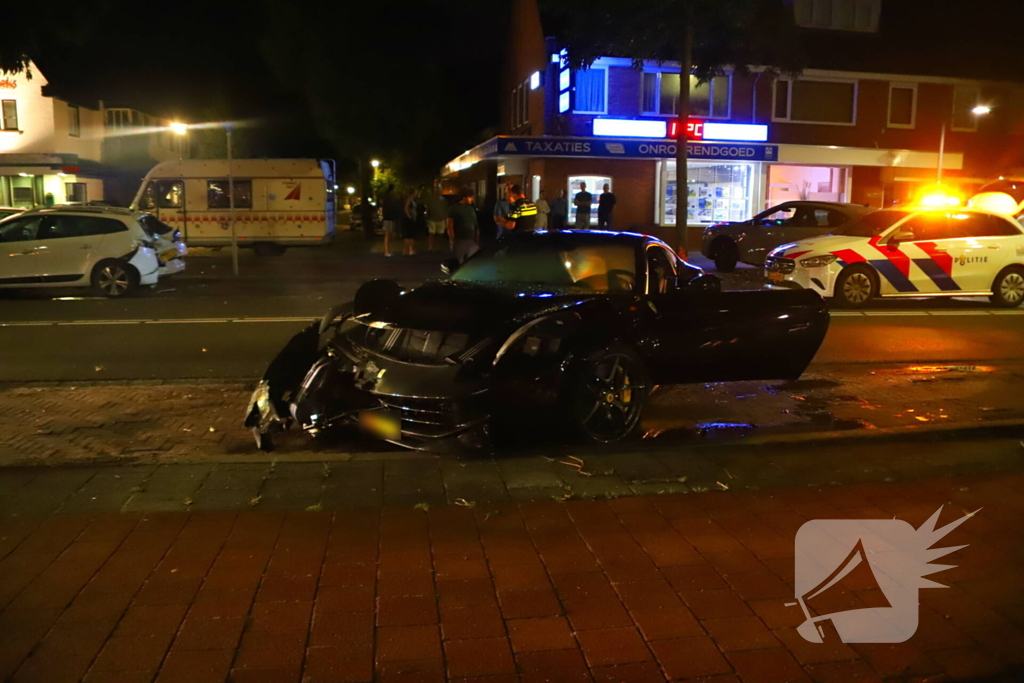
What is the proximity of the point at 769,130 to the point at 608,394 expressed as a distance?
2342 cm

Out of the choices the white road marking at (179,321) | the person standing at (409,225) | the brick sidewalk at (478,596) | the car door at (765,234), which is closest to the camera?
the brick sidewalk at (478,596)

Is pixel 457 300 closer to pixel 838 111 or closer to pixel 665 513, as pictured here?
pixel 665 513

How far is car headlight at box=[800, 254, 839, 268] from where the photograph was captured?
13609 millimetres

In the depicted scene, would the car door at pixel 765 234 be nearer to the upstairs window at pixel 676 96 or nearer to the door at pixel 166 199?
the upstairs window at pixel 676 96

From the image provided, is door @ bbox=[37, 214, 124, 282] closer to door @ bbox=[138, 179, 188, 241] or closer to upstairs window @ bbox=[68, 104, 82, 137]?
door @ bbox=[138, 179, 188, 241]

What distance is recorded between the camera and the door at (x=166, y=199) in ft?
76.3

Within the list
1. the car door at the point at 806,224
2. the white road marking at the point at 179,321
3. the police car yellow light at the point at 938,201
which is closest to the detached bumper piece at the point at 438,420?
the white road marking at the point at 179,321

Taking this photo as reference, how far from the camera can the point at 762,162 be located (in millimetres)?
27109

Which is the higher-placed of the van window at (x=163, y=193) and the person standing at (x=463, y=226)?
the van window at (x=163, y=193)

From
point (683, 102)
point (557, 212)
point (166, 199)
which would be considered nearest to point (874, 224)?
point (683, 102)

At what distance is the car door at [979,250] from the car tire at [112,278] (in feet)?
42.8

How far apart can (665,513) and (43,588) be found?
298 cm

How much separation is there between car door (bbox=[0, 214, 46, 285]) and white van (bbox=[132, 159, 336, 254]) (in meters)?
8.63

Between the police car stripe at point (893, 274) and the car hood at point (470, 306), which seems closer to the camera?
the car hood at point (470, 306)
